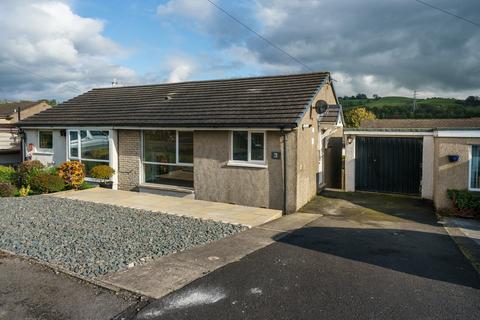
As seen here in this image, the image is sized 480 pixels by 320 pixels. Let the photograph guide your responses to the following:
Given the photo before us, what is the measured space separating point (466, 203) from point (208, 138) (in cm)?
830

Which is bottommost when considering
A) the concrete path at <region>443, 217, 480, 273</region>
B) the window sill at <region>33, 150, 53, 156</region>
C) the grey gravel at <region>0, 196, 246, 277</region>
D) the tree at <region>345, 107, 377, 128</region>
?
the concrete path at <region>443, 217, 480, 273</region>

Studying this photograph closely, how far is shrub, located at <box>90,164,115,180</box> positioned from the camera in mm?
15078

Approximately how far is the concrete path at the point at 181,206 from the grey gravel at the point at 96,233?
0.63m

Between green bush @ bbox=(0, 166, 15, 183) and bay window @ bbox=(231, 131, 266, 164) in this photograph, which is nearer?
bay window @ bbox=(231, 131, 266, 164)

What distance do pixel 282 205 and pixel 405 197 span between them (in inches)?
225

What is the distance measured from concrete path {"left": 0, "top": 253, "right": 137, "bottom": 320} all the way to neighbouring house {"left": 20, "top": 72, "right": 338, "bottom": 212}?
720 centimetres

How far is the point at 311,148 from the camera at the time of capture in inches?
530

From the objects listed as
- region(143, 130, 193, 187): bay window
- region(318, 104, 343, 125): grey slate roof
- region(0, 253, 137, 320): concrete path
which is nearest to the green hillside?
region(318, 104, 343, 125): grey slate roof

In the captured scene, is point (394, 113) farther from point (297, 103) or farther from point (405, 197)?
point (297, 103)

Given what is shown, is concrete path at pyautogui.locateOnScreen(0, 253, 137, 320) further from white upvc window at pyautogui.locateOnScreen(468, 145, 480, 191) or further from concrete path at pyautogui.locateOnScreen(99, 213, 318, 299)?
white upvc window at pyautogui.locateOnScreen(468, 145, 480, 191)

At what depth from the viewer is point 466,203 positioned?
1102 centimetres

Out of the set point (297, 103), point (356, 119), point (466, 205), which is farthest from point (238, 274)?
point (356, 119)

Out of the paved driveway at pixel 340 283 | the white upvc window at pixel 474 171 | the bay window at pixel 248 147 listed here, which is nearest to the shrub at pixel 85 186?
the bay window at pixel 248 147

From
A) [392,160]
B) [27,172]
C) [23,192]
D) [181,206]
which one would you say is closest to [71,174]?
[23,192]
